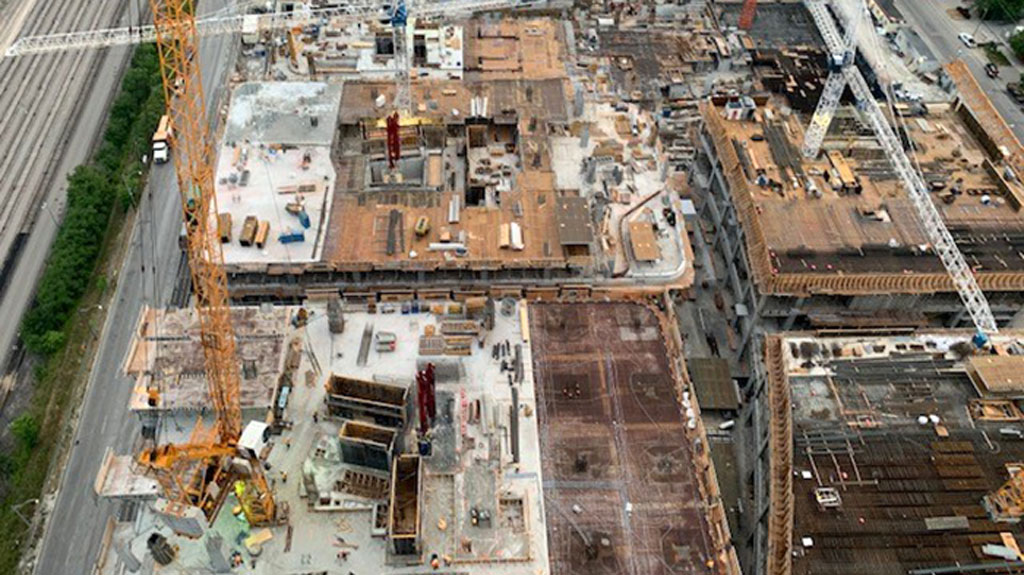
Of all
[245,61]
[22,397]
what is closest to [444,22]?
[245,61]

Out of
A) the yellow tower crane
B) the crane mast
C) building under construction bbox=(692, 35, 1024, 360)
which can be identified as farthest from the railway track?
building under construction bbox=(692, 35, 1024, 360)

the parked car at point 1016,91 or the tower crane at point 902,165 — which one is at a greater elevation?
the parked car at point 1016,91

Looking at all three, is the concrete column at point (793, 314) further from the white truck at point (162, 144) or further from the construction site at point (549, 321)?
the white truck at point (162, 144)

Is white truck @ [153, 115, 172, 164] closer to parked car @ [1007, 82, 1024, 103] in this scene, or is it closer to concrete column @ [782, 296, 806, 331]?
concrete column @ [782, 296, 806, 331]

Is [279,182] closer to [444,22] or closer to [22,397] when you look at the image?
[22,397]

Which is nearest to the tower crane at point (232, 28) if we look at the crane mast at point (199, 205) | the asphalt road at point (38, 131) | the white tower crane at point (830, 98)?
the asphalt road at point (38, 131)
